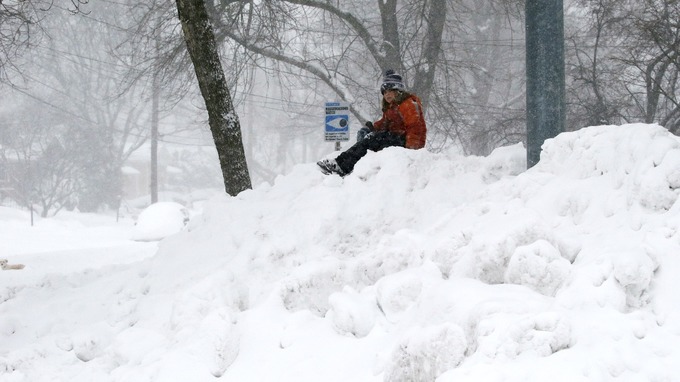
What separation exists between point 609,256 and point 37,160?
3757 cm

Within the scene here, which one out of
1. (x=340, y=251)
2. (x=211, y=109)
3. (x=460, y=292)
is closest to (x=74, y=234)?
(x=211, y=109)

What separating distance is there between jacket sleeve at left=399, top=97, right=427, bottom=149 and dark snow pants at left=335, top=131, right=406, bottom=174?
121 mm

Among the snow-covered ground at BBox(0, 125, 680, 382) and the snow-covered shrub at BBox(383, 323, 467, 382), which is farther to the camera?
the snow-covered shrub at BBox(383, 323, 467, 382)

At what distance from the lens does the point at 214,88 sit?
7.82 metres

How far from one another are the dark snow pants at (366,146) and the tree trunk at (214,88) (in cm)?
167

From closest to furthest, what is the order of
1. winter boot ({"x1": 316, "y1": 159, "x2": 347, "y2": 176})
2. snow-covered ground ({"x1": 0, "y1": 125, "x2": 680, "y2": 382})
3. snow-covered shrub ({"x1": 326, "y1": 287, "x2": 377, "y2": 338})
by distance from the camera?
snow-covered ground ({"x1": 0, "y1": 125, "x2": 680, "y2": 382}) < snow-covered shrub ({"x1": 326, "y1": 287, "x2": 377, "y2": 338}) < winter boot ({"x1": 316, "y1": 159, "x2": 347, "y2": 176})

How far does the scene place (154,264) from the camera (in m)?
6.31

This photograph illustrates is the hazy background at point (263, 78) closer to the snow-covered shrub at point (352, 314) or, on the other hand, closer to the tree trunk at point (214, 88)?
the tree trunk at point (214, 88)

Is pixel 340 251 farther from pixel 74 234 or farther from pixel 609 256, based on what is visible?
pixel 74 234

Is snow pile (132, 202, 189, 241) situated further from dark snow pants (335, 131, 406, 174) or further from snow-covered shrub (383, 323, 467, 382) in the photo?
snow-covered shrub (383, 323, 467, 382)

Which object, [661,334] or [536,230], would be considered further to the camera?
[536,230]

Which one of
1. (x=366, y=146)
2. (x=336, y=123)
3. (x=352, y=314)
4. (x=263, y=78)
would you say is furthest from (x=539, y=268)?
(x=263, y=78)

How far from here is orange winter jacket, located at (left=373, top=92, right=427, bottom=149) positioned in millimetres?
7250

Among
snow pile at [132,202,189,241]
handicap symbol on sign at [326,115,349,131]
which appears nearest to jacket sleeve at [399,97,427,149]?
handicap symbol on sign at [326,115,349,131]
